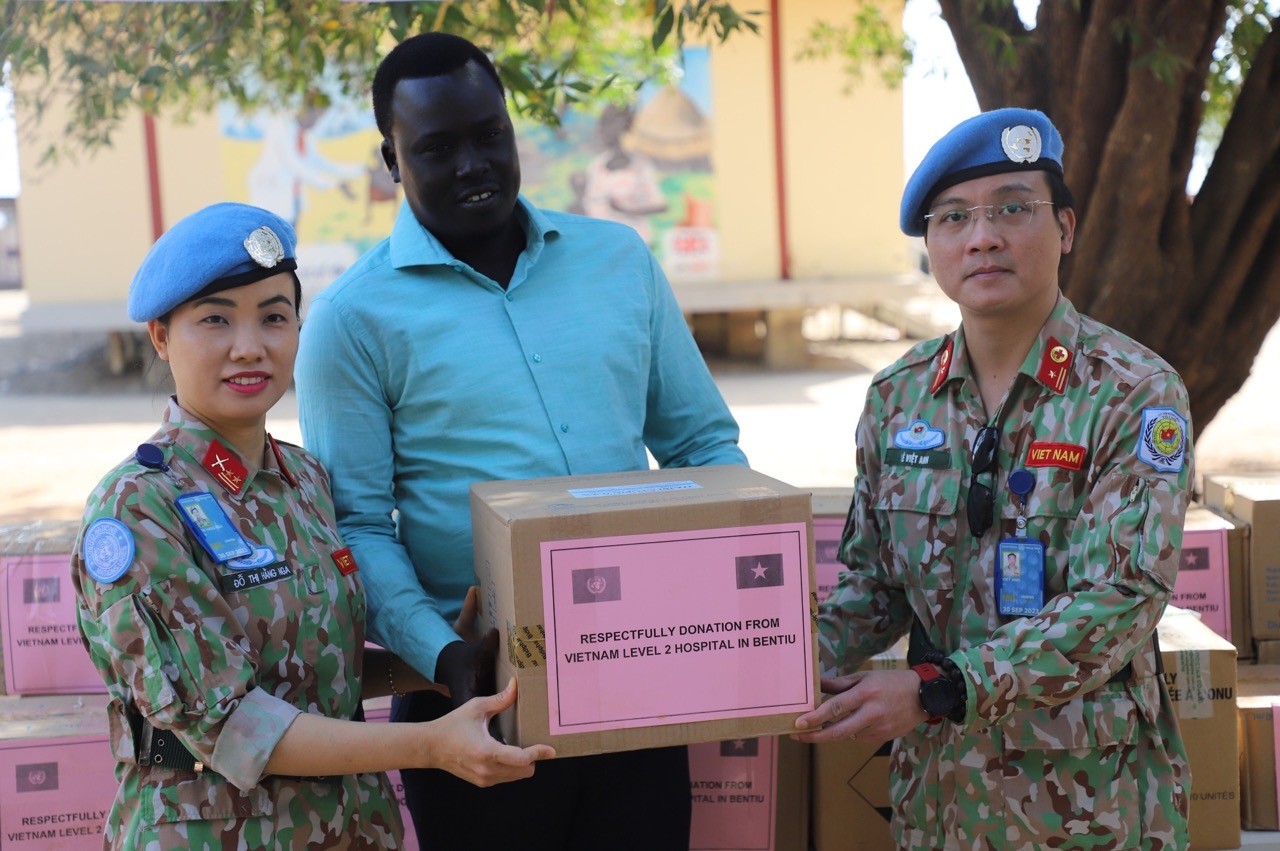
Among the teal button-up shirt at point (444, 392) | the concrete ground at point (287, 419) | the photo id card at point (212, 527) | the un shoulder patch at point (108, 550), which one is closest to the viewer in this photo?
the un shoulder patch at point (108, 550)

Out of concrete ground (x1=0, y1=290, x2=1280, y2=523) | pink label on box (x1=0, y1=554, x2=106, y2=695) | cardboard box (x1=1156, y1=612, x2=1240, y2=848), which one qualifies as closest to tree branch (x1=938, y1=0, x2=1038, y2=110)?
cardboard box (x1=1156, y1=612, x2=1240, y2=848)

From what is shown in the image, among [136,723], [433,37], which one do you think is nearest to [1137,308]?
[433,37]

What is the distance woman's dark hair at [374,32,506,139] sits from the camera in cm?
216

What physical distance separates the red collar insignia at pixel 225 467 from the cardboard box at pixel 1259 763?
7.64ft

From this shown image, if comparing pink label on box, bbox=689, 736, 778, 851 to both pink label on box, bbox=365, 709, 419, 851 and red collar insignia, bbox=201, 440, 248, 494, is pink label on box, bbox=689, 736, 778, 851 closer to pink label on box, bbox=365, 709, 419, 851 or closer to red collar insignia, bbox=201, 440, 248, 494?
pink label on box, bbox=365, 709, 419, 851

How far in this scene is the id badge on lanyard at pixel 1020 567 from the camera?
2088 mm

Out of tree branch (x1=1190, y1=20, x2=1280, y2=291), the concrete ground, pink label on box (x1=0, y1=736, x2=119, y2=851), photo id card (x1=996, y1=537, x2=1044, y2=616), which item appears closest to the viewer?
photo id card (x1=996, y1=537, x2=1044, y2=616)

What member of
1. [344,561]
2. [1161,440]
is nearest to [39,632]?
[344,561]

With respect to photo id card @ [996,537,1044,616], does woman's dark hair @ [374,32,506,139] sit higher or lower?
higher

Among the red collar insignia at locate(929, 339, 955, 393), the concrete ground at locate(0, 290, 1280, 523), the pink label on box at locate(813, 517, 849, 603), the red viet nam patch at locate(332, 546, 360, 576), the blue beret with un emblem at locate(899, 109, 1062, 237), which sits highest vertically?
the blue beret with un emblem at locate(899, 109, 1062, 237)

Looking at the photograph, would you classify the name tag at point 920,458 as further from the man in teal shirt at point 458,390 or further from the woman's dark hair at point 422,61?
the woman's dark hair at point 422,61

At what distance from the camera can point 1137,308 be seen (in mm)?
4121

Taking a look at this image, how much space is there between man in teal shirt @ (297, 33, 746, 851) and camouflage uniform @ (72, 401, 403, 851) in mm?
122

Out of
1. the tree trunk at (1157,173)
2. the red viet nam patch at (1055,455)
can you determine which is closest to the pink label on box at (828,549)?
the red viet nam patch at (1055,455)
